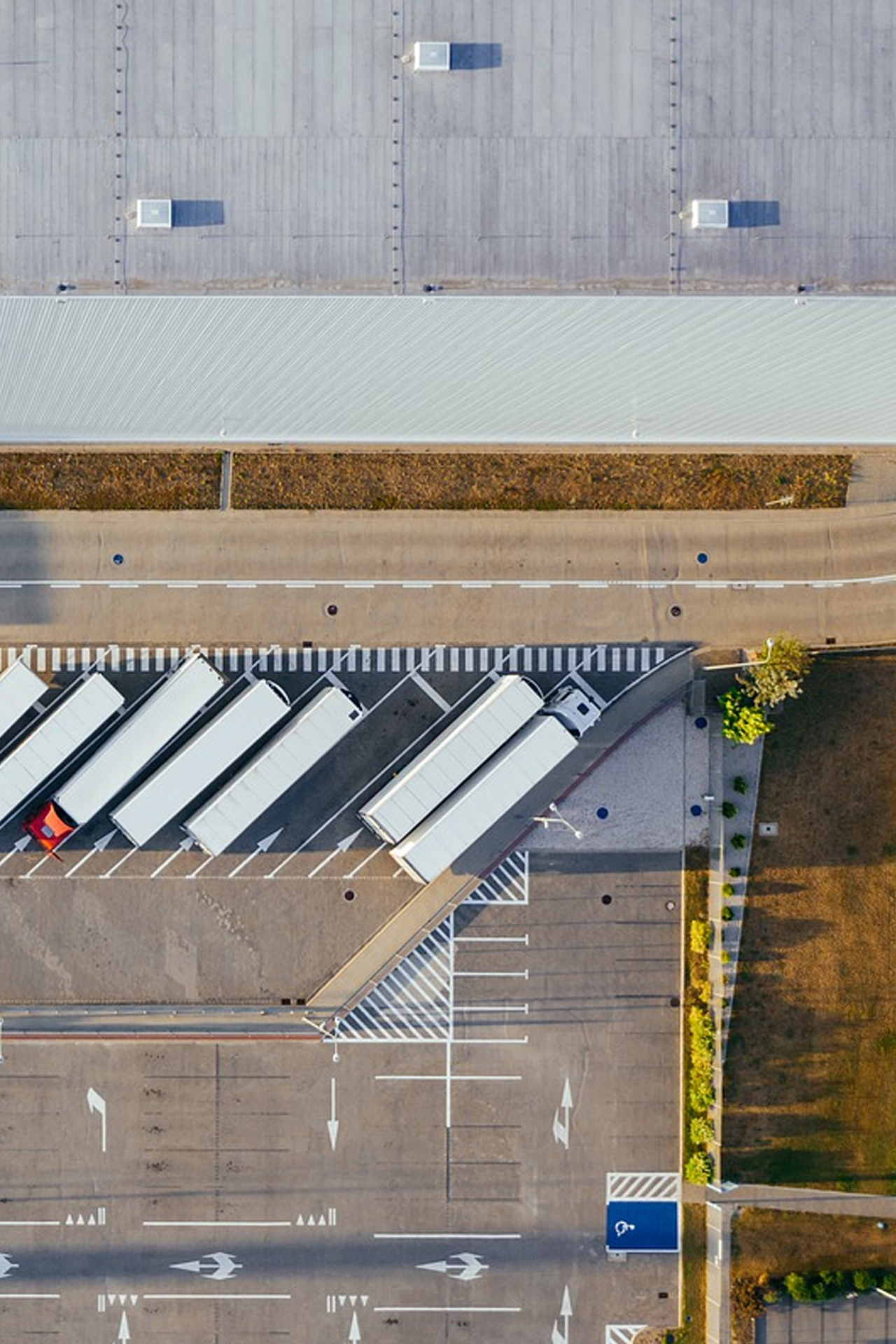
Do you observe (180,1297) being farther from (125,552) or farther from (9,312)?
(9,312)

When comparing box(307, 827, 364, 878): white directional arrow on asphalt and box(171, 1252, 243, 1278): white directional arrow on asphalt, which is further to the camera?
box(171, 1252, 243, 1278): white directional arrow on asphalt

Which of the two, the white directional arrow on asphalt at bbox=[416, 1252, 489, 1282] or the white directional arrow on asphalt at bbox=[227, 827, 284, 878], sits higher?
the white directional arrow on asphalt at bbox=[227, 827, 284, 878]

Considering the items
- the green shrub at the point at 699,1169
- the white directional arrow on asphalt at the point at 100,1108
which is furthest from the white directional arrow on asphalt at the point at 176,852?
the green shrub at the point at 699,1169

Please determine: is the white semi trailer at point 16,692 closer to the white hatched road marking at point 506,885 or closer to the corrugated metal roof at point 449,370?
the corrugated metal roof at point 449,370

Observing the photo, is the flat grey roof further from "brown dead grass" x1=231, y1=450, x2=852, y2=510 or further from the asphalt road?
the asphalt road

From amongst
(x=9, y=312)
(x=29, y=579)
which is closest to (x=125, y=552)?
(x=29, y=579)

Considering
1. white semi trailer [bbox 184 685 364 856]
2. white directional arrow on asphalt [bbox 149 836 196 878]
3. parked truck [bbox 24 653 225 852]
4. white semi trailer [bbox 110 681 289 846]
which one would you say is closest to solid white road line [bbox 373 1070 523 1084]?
white semi trailer [bbox 184 685 364 856]

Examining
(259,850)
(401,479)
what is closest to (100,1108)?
(259,850)
